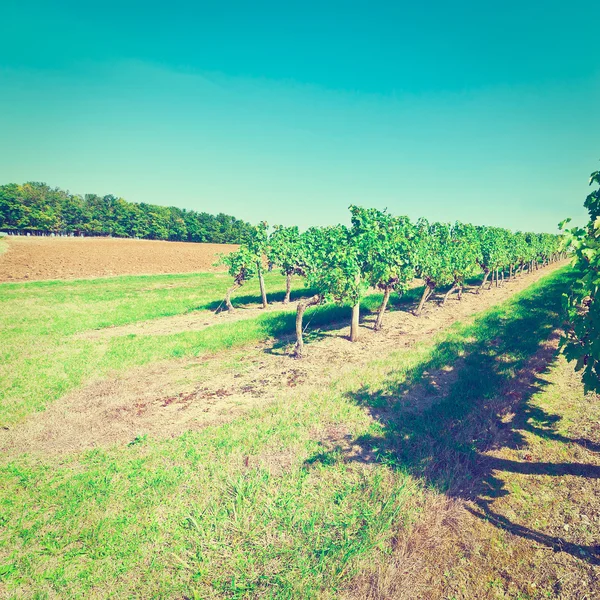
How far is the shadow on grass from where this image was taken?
642 cm

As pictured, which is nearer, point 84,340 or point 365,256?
point 365,256

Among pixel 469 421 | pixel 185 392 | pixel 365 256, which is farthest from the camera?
pixel 365 256

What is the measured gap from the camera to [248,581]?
4520 mm

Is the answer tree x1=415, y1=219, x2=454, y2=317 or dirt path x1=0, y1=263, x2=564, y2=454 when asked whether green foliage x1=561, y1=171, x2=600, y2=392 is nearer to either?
dirt path x1=0, y1=263, x2=564, y2=454

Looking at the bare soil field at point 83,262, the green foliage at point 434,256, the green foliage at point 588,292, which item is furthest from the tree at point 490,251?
the bare soil field at point 83,262

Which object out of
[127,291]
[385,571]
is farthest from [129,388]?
[127,291]

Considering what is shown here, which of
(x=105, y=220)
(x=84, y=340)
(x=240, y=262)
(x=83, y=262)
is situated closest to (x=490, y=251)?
(x=240, y=262)

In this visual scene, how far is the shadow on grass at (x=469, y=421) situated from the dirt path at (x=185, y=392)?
262 centimetres

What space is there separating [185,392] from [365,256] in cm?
1024

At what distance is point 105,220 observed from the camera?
121 metres

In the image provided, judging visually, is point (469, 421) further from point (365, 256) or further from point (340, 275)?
point (365, 256)

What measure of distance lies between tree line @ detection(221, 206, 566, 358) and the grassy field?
15.8ft

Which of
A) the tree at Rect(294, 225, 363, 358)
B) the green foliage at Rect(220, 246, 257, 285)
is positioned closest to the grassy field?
the tree at Rect(294, 225, 363, 358)

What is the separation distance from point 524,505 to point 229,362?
11.1m
